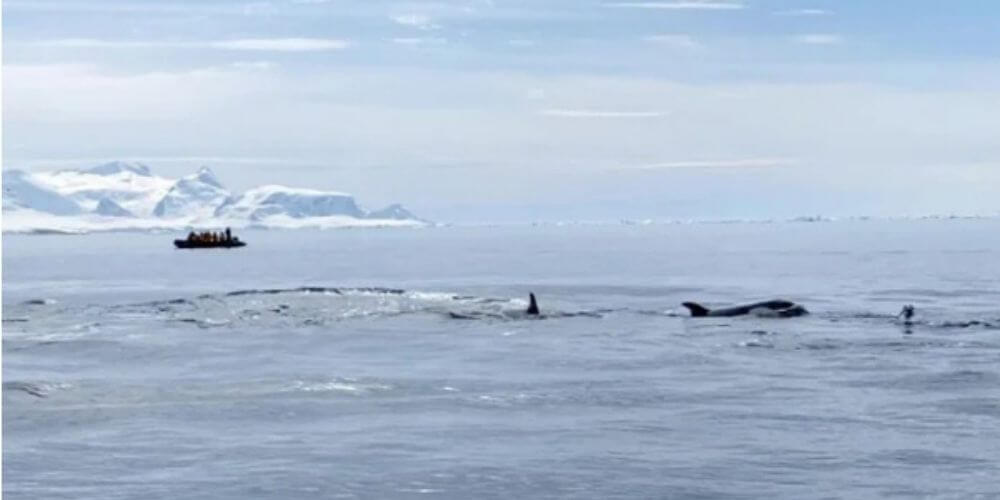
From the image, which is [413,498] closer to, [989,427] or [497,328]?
[989,427]

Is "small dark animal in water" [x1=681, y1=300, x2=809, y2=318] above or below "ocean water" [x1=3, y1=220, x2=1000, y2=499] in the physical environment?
above

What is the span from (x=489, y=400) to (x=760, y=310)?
24.3 metres

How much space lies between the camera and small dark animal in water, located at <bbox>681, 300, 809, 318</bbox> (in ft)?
165

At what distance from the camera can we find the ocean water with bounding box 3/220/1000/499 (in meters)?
20.4

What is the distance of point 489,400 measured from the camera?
1130 inches

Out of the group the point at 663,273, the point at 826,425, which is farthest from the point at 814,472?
the point at 663,273

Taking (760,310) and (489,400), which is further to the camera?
(760,310)

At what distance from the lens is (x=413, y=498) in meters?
19.0

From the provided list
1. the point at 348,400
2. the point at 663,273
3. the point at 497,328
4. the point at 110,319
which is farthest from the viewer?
the point at 663,273

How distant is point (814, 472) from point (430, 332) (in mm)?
25348

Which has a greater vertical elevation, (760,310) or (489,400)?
(760,310)

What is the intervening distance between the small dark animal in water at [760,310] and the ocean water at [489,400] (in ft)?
4.16

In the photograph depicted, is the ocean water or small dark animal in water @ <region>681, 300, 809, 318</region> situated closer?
the ocean water

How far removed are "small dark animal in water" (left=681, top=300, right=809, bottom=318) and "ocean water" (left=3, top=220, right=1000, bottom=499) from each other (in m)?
1.27
